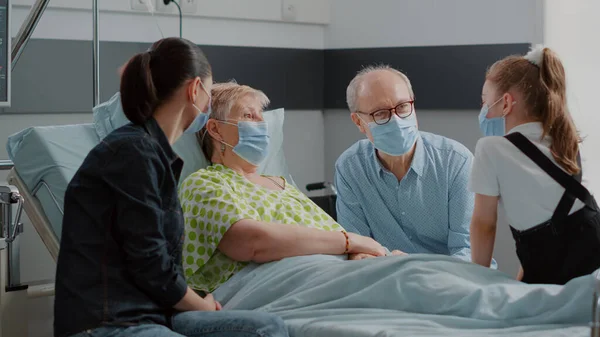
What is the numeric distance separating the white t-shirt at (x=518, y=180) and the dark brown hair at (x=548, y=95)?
36mm

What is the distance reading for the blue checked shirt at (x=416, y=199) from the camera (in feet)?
9.96

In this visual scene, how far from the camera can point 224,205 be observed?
262 cm

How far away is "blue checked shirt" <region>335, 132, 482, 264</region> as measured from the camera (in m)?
3.04

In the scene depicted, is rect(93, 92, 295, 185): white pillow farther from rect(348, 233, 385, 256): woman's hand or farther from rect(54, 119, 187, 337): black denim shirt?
rect(54, 119, 187, 337): black denim shirt

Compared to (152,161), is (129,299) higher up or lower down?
lower down

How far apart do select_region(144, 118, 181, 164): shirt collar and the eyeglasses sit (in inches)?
41.3

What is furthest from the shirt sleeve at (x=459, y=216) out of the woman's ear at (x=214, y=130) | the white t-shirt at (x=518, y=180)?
the woman's ear at (x=214, y=130)

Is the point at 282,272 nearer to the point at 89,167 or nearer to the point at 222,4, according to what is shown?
the point at 89,167

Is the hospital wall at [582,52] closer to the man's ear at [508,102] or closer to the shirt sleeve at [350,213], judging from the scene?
the shirt sleeve at [350,213]

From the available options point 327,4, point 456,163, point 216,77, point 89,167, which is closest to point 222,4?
point 216,77

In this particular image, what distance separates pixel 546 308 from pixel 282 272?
770mm

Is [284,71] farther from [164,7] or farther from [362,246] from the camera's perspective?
[362,246]

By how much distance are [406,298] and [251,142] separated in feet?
2.72

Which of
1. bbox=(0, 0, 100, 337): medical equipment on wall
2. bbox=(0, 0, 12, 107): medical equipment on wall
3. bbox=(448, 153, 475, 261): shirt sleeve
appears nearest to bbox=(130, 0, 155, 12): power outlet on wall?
bbox=(0, 0, 12, 107): medical equipment on wall
